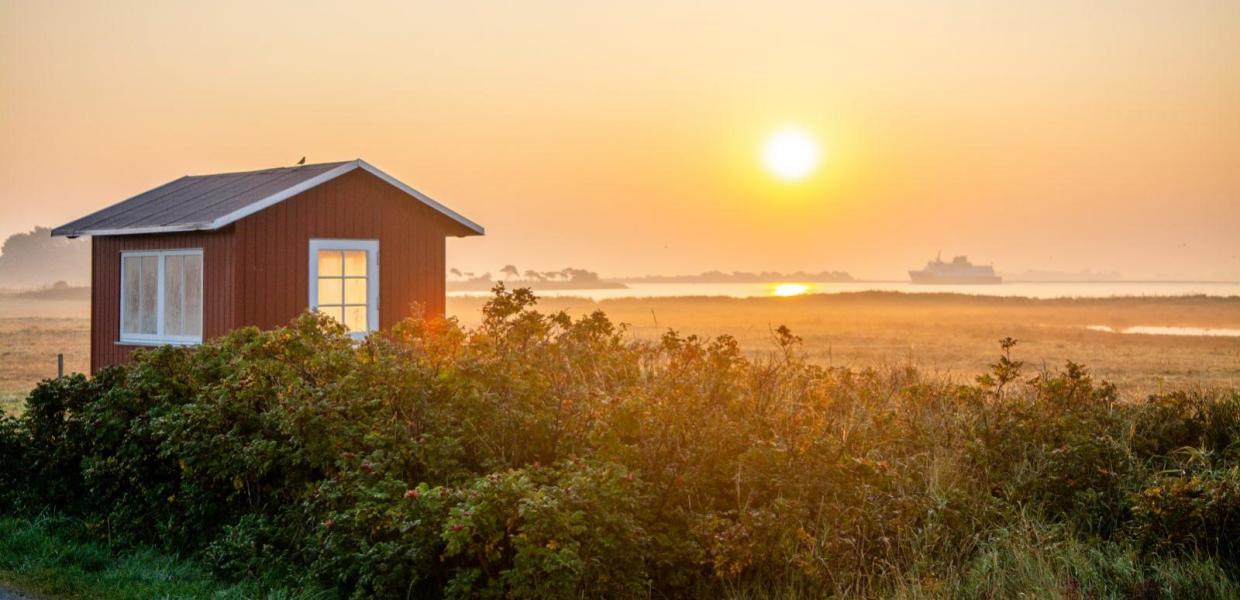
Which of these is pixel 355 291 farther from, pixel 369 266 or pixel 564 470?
pixel 564 470

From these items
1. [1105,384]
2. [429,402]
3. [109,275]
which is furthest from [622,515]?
[109,275]

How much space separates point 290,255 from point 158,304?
253cm

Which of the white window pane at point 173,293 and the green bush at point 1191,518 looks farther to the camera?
the white window pane at point 173,293

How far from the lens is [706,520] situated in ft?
22.6

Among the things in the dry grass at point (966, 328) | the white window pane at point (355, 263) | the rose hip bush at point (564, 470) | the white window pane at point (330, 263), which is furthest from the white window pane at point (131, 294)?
the rose hip bush at point (564, 470)

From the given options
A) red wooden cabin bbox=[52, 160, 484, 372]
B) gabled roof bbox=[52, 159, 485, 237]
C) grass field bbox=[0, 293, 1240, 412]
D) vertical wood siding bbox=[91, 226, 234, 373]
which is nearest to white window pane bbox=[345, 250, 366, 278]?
red wooden cabin bbox=[52, 160, 484, 372]

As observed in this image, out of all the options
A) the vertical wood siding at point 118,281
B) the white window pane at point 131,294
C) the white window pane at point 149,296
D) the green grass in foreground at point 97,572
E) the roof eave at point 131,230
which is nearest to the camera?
the green grass in foreground at point 97,572

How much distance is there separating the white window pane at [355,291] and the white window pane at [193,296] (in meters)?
2.20

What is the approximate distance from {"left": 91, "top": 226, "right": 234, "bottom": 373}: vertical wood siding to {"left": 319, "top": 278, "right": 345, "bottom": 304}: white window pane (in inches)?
59.4

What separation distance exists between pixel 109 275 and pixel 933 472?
14776 millimetres

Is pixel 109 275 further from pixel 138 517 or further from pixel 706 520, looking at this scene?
pixel 706 520

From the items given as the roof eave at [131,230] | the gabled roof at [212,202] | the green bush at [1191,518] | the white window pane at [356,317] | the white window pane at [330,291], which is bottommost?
the green bush at [1191,518]

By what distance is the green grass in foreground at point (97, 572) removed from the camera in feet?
23.2

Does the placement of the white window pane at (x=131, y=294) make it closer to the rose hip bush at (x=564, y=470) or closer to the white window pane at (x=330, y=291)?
the white window pane at (x=330, y=291)
